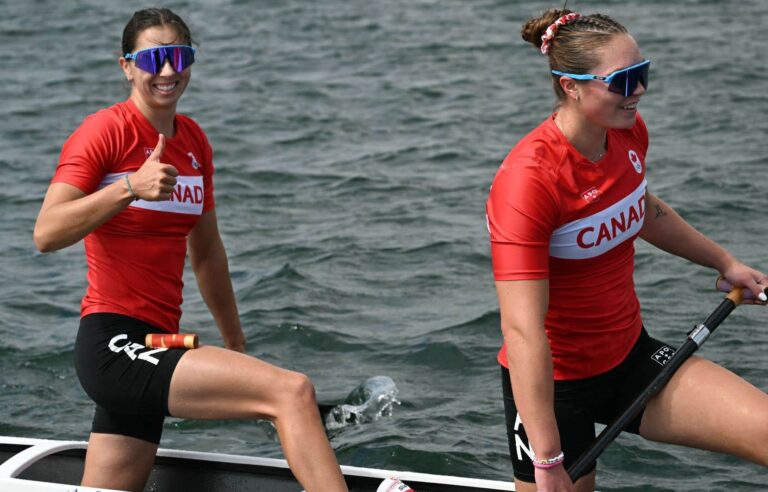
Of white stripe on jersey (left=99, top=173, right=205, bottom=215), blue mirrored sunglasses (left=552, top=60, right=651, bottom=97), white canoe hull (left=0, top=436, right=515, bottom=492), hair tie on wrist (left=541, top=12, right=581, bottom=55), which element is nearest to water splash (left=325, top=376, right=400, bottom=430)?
white canoe hull (left=0, top=436, right=515, bottom=492)

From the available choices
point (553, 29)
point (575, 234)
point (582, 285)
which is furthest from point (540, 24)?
point (582, 285)

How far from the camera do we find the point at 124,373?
4684 mm

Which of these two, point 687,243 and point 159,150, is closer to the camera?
point 159,150

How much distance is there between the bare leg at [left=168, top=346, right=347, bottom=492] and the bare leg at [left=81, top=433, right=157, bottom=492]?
1.49ft

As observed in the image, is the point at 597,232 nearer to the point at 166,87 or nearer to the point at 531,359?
the point at 531,359

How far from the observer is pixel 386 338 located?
8.72 meters

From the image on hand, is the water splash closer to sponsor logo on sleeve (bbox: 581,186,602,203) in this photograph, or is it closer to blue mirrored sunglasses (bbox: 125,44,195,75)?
blue mirrored sunglasses (bbox: 125,44,195,75)

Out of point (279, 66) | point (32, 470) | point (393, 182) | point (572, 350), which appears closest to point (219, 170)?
point (393, 182)

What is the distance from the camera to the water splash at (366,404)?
7203 mm

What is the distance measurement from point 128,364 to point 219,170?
8.11 m

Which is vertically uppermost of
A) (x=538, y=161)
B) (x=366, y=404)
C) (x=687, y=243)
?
(x=538, y=161)

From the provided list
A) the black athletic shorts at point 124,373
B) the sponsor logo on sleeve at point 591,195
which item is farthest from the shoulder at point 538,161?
the black athletic shorts at point 124,373

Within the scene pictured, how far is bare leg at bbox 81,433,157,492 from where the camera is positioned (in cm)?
493

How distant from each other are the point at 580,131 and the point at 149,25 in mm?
1838
